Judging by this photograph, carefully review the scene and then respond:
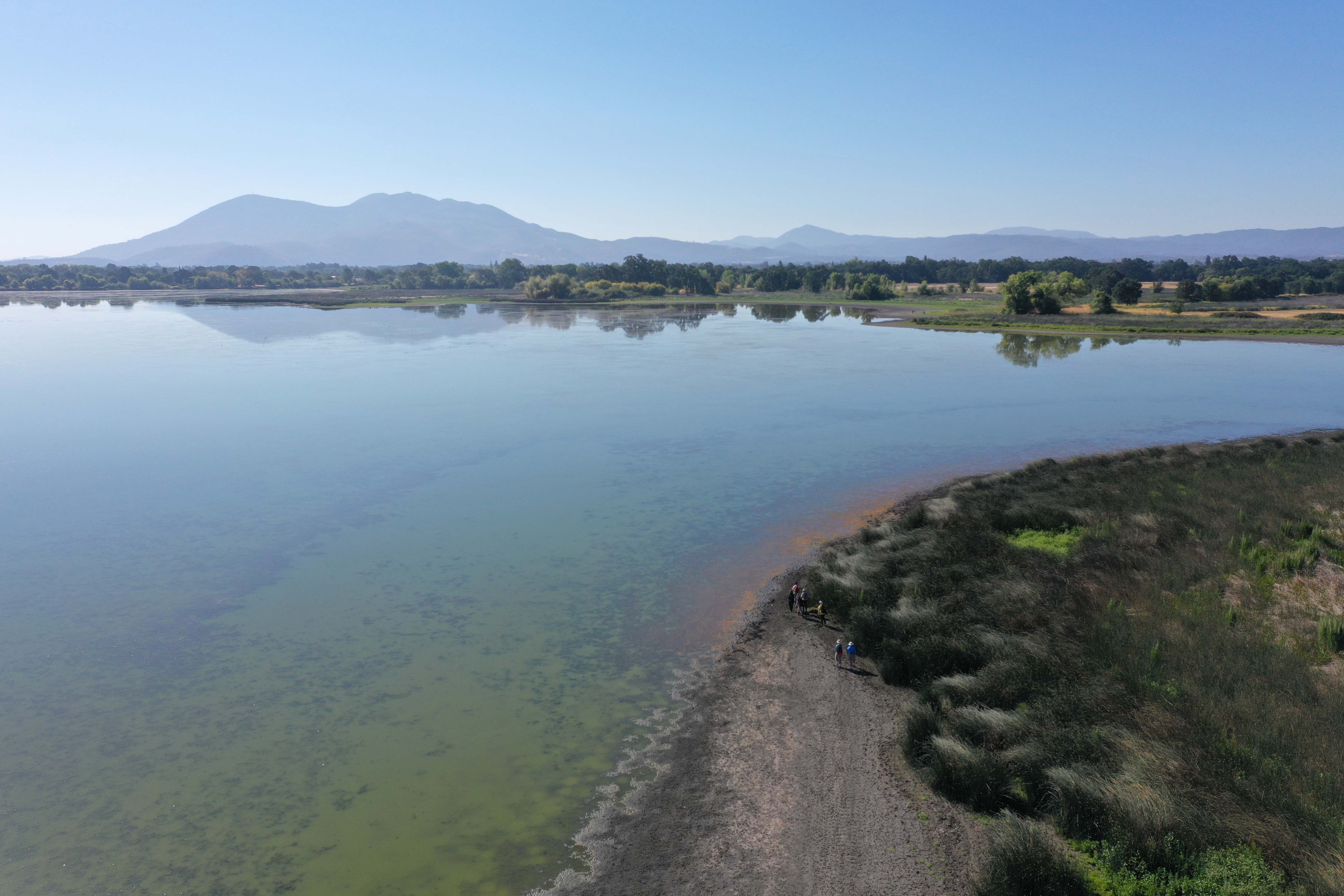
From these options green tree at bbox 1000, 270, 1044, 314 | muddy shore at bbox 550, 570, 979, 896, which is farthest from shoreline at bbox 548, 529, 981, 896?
green tree at bbox 1000, 270, 1044, 314

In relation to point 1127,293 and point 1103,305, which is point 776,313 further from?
point 1127,293

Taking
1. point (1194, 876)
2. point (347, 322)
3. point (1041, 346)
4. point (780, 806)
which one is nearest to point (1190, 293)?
point (1041, 346)

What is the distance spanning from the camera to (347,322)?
126562 mm

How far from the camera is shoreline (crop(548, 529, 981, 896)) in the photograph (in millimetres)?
12008

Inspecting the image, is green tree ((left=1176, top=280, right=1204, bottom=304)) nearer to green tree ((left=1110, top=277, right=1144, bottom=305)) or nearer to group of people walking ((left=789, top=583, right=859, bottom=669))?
green tree ((left=1110, top=277, right=1144, bottom=305))

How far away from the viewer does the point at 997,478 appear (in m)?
32.9

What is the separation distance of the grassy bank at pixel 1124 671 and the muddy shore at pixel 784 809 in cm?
86

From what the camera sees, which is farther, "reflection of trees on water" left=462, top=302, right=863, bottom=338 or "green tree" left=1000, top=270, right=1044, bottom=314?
"reflection of trees on water" left=462, top=302, right=863, bottom=338

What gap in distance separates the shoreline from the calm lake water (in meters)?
1.10

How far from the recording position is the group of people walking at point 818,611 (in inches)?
729

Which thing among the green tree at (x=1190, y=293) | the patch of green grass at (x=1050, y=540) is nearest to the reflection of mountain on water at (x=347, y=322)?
the patch of green grass at (x=1050, y=540)

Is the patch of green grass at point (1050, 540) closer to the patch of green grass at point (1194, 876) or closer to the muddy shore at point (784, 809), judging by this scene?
the muddy shore at point (784, 809)

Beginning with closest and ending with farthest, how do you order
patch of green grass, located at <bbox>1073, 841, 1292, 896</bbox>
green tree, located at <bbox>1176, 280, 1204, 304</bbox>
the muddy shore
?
patch of green grass, located at <bbox>1073, 841, 1292, 896</bbox>
the muddy shore
green tree, located at <bbox>1176, 280, 1204, 304</bbox>

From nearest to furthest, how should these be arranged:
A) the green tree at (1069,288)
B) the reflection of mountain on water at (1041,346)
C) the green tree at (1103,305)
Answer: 1. the reflection of mountain on water at (1041,346)
2. the green tree at (1103,305)
3. the green tree at (1069,288)
